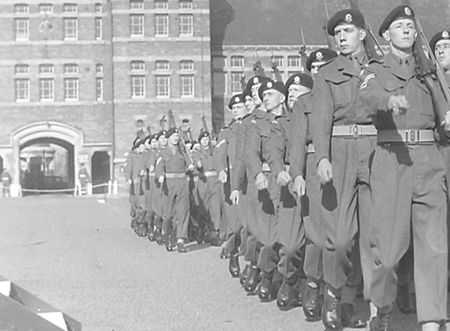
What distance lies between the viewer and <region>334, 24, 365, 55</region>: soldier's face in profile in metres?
6.66

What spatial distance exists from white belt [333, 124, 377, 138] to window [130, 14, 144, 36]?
41401mm

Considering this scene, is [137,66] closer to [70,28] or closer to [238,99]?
[70,28]

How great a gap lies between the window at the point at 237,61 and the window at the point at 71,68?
29.9ft

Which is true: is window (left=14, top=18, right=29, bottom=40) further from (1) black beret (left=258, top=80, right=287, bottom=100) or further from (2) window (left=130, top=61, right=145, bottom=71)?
(1) black beret (left=258, top=80, right=287, bottom=100)

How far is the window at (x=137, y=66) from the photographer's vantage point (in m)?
46.8

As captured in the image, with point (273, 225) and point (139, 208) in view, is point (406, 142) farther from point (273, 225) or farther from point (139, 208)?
point (139, 208)

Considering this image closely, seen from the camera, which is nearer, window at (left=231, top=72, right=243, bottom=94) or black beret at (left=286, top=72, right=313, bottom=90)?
black beret at (left=286, top=72, right=313, bottom=90)

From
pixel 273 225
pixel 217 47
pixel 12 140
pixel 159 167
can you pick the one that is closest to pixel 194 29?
pixel 217 47

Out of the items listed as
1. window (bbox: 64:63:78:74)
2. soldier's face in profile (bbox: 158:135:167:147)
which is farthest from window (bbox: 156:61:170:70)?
soldier's face in profile (bbox: 158:135:167:147)

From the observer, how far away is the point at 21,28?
4781 centimetres

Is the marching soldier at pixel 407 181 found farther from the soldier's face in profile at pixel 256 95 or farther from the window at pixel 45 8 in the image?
the window at pixel 45 8

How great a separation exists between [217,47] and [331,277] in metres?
43.8

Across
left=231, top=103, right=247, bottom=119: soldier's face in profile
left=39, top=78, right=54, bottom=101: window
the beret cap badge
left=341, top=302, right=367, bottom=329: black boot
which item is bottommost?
left=341, top=302, right=367, bottom=329: black boot

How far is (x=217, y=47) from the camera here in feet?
162
